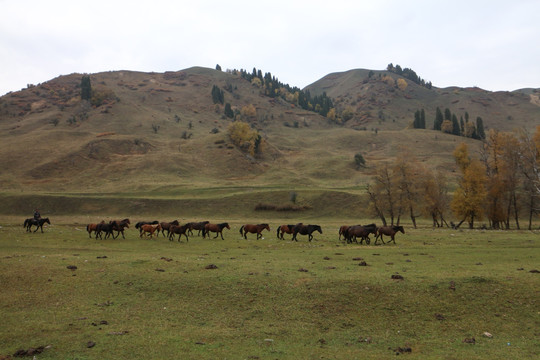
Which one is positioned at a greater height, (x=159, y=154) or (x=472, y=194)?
(x=159, y=154)

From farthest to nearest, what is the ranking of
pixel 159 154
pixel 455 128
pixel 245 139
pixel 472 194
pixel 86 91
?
pixel 455 128
pixel 86 91
pixel 245 139
pixel 159 154
pixel 472 194

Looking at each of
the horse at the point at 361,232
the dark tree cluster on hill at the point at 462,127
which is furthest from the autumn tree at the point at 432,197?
the dark tree cluster on hill at the point at 462,127

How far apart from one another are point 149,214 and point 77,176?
45.6 metres

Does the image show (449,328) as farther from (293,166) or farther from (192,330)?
(293,166)

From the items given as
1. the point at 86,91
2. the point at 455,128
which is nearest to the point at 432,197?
the point at 455,128

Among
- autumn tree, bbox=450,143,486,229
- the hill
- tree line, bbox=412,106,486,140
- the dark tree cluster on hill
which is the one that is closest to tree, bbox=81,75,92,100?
the hill

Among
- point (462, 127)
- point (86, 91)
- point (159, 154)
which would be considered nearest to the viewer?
point (159, 154)

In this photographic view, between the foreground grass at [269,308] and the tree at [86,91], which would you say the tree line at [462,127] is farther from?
the tree at [86,91]

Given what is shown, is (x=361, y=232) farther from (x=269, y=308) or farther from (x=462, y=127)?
(x=462, y=127)

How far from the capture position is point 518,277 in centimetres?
1727

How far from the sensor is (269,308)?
14.6 metres

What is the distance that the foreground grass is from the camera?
37.1ft

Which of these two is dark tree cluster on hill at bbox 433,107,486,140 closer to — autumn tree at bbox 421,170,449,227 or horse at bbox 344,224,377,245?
autumn tree at bbox 421,170,449,227

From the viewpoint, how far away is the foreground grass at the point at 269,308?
1130 cm
